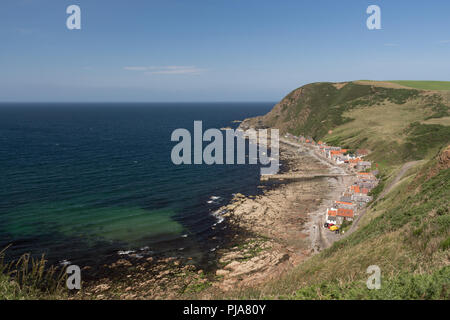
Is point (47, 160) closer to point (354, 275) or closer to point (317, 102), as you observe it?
point (354, 275)

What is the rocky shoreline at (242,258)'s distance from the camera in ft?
90.7

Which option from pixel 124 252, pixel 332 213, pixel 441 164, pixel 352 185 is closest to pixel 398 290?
pixel 441 164

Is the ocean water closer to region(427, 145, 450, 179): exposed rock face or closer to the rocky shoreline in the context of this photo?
the rocky shoreline

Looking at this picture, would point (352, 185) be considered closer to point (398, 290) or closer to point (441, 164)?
point (441, 164)

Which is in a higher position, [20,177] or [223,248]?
[20,177]

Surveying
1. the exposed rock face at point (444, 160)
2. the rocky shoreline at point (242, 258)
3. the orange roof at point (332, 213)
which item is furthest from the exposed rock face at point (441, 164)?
the rocky shoreline at point (242, 258)

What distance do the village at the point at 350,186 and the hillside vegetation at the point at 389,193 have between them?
123 inches

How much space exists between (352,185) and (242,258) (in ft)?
112

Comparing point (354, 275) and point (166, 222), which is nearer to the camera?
point (354, 275)

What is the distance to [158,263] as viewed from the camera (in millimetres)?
32438

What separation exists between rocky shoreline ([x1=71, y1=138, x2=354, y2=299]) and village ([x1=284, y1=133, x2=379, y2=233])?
100 inches

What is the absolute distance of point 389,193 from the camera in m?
38.2

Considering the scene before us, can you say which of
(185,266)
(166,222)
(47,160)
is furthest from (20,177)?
(185,266)
